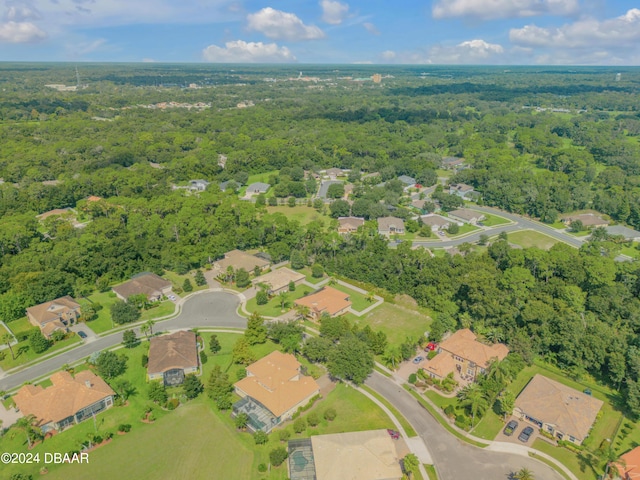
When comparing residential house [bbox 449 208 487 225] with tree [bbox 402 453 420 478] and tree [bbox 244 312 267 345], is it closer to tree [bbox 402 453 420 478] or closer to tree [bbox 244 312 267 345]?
tree [bbox 244 312 267 345]

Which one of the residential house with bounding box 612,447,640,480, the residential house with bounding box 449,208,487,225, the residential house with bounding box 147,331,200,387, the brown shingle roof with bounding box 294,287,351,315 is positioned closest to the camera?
the residential house with bounding box 612,447,640,480

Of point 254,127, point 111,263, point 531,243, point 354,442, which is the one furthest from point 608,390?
point 254,127

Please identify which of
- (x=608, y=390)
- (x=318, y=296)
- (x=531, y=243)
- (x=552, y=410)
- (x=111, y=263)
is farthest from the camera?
(x=531, y=243)

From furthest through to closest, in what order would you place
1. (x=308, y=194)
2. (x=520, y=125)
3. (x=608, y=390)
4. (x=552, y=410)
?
(x=520, y=125), (x=308, y=194), (x=608, y=390), (x=552, y=410)

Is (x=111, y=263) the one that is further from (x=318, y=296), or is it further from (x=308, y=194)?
(x=308, y=194)

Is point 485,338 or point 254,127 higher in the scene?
point 254,127

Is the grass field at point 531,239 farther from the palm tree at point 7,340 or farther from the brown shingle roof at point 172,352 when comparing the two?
the palm tree at point 7,340

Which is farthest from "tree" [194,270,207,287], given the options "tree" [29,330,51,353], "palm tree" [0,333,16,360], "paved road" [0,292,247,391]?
"palm tree" [0,333,16,360]
